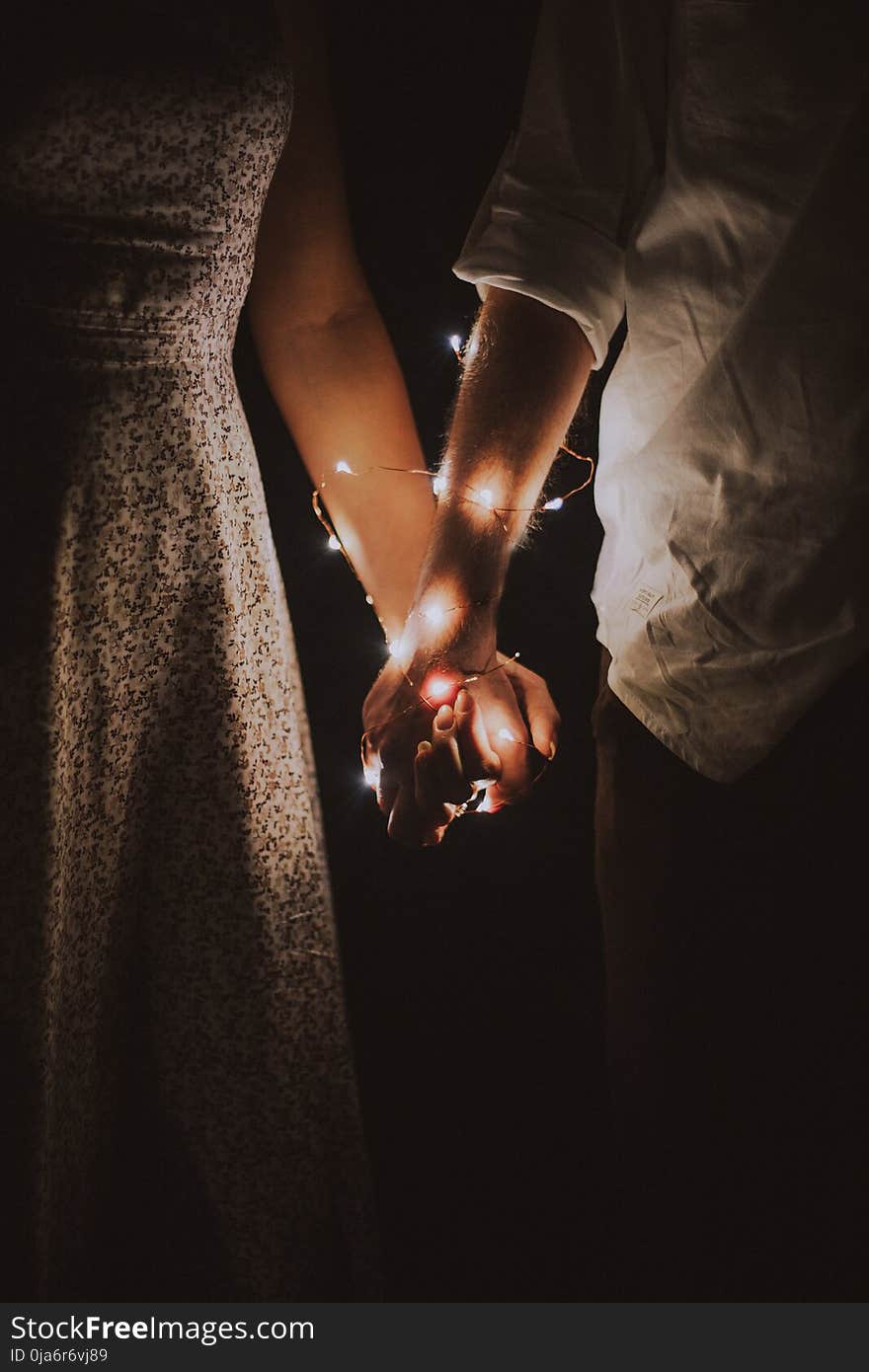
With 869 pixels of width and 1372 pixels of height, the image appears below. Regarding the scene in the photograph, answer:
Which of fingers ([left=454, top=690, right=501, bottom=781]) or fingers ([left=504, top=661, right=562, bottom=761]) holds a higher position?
fingers ([left=454, top=690, right=501, bottom=781])

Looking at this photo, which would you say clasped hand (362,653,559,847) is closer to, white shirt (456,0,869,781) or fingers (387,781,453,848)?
fingers (387,781,453,848)

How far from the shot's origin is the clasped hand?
92cm

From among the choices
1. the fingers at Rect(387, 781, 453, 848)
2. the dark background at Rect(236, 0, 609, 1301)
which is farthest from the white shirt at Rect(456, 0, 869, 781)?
the dark background at Rect(236, 0, 609, 1301)

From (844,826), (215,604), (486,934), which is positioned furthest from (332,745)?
(844,826)

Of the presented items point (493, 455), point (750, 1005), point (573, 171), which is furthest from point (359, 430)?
point (750, 1005)

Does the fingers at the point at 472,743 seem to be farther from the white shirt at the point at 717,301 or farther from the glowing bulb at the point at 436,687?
the white shirt at the point at 717,301

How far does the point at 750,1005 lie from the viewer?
2.86ft

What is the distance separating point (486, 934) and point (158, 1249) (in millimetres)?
624

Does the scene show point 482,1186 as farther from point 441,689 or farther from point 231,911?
point 441,689

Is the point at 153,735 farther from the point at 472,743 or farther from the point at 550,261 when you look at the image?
the point at 550,261

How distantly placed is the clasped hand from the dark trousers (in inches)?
4.1

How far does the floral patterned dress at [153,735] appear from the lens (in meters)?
0.86

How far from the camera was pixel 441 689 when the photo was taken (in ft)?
3.05

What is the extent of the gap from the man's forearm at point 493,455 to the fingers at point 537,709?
0.08 metres
